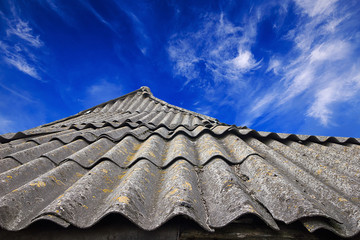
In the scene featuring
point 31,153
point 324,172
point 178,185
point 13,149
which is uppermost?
point 13,149

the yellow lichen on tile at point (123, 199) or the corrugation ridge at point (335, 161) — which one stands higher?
the corrugation ridge at point (335, 161)

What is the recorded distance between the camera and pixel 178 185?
50.5 inches

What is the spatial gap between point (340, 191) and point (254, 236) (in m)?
0.89

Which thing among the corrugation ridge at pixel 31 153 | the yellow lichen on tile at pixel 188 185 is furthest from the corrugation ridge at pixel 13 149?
the yellow lichen on tile at pixel 188 185

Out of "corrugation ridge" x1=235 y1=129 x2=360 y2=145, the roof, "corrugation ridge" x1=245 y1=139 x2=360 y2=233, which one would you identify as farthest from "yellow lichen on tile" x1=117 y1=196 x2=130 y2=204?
"corrugation ridge" x1=235 y1=129 x2=360 y2=145

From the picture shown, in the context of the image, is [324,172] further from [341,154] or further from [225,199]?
[225,199]

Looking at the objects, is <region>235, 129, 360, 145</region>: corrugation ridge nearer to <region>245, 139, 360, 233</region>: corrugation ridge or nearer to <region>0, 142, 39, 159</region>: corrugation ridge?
<region>245, 139, 360, 233</region>: corrugation ridge

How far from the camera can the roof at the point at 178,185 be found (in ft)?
3.34

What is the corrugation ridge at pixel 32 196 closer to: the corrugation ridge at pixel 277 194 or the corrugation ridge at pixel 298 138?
the corrugation ridge at pixel 277 194

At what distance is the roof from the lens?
102 cm

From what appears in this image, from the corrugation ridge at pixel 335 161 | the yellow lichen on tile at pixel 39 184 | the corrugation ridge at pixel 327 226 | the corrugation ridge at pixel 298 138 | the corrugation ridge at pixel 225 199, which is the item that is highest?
the corrugation ridge at pixel 298 138

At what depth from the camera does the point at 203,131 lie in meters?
2.87

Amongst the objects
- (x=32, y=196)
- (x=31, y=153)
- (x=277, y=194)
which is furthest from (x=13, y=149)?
(x=277, y=194)

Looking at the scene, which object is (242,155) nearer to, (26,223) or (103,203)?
(103,203)
